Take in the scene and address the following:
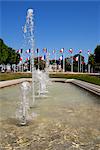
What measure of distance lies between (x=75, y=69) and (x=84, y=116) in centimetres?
8815

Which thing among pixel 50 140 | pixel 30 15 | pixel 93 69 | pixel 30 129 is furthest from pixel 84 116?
pixel 93 69

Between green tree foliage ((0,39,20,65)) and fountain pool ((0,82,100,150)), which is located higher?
green tree foliage ((0,39,20,65))

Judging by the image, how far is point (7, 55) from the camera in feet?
242

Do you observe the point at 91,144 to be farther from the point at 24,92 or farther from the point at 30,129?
the point at 24,92

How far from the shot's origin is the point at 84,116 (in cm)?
1037

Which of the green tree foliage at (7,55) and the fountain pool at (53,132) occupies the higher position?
the green tree foliage at (7,55)

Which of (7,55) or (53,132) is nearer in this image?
(53,132)

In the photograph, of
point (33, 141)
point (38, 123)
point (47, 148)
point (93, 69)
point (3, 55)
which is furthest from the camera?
point (93, 69)

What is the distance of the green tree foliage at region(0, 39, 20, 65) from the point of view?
6877 cm

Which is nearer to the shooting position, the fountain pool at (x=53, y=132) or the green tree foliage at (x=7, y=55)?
the fountain pool at (x=53, y=132)

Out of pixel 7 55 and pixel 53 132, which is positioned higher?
pixel 7 55

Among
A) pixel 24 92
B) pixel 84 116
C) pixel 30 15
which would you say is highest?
pixel 30 15

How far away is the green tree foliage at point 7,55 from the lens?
68769 millimetres

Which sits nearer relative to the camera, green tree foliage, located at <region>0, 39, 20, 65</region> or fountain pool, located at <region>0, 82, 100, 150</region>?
fountain pool, located at <region>0, 82, 100, 150</region>
